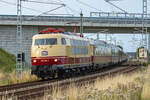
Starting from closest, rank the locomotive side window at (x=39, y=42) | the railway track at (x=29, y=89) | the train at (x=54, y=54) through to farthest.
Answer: the railway track at (x=29, y=89) < the train at (x=54, y=54) < the locomotive side window at (x=39, y=42)

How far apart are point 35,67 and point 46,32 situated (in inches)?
124

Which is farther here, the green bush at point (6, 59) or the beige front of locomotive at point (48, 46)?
the green bush at point (6, 59)

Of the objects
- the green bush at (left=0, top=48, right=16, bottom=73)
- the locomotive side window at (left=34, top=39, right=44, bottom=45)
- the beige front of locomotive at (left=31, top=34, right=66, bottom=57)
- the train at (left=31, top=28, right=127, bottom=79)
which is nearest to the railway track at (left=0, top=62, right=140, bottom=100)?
the train at (left=31, top=28, right=127, bottom=79)

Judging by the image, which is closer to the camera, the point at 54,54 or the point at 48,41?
the point at 54,54

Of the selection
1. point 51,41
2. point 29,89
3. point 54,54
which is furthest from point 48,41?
point 29,89

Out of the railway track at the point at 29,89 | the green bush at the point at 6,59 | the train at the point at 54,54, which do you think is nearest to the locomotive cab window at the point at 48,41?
the train at the point at 54,54

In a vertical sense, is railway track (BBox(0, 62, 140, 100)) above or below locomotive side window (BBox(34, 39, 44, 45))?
below

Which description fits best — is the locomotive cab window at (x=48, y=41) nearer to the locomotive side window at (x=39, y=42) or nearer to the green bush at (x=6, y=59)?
the locomotive side window at (x=39, y=42)

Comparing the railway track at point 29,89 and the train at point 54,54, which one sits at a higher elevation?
the train at point 54,54

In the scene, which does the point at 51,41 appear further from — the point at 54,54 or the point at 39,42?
the point at 54,54

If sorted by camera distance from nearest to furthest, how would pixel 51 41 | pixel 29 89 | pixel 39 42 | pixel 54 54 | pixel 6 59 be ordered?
pixel 29 89 → pixel 54 54 → pixel 51 41 → pixel 39 42 → pixel 6 59

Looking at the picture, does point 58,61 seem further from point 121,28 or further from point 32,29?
point 121,28

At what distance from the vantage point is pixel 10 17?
4894 cm

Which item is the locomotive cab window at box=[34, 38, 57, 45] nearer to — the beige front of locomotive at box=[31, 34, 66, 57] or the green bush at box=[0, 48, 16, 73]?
the beige front of locomotive at box=[31, 34, 66, 57]
